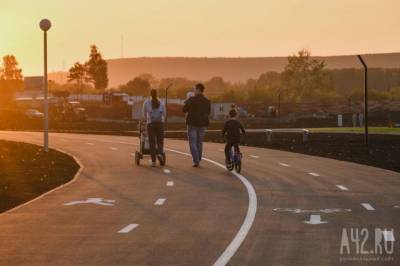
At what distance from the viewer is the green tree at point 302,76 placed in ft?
477

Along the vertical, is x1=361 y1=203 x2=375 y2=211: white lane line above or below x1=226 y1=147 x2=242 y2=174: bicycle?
below

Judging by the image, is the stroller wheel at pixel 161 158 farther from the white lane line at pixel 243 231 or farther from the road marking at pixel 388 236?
the road marking at pixel 388 236

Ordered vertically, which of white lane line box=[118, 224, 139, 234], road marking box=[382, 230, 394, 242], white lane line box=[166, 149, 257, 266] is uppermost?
road marking box=[382, 230, 394, 242]

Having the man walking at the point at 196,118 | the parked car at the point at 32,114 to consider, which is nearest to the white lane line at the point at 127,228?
the man walking at the point at 196,118

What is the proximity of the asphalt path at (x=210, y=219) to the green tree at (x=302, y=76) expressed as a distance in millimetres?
119369

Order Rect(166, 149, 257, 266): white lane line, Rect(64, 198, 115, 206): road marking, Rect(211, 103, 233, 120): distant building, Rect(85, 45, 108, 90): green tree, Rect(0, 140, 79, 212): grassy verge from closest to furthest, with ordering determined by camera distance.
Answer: Rect(166, 149, 257, 266): white lane line < Rect(64, 198, 115, 206): road marking < Rect(0, 140, 79, 212): grassy verge < Rect(211, 103, 233, 120): distant building < Rect(85, 45, 108, 90): green tree

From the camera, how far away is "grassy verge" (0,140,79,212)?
19.9 m

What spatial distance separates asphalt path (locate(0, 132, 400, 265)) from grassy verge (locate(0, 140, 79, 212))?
20.6 inches

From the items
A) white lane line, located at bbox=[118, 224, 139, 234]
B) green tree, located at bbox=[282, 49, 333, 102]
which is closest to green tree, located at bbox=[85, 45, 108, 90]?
green tree, located at bbox=[282, 49, 333, 102]

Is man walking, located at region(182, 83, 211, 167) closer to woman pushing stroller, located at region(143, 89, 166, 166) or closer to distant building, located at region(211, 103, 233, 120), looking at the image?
woman pushing stroller, located at region(143, 89, 166, 166)

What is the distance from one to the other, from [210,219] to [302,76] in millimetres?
132007

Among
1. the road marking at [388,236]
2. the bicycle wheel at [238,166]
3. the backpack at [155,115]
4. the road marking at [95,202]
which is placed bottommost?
the road marking at [95,202]

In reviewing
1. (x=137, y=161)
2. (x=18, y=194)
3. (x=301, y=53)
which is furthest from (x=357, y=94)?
(x=18, y=194)

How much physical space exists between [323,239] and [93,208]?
5.48m
